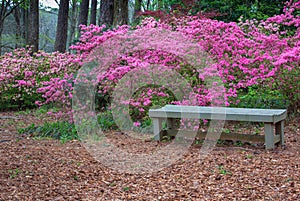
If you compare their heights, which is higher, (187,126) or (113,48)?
(113,48)

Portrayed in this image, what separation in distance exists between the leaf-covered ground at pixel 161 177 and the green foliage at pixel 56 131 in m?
0.83

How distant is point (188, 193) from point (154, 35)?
2.90 meters

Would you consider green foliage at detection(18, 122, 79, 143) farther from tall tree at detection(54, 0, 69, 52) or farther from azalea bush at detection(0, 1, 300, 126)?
tall tree at detection(54, 0, 69, 52)

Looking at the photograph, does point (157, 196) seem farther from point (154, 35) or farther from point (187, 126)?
point (154, 35)

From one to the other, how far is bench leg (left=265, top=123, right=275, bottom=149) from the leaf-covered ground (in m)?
0.10

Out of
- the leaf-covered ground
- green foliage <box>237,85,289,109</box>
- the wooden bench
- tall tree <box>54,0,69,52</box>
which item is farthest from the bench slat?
tall tree <box>54,0,69,52</box>

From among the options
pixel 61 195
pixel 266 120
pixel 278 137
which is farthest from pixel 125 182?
pixel 278 137

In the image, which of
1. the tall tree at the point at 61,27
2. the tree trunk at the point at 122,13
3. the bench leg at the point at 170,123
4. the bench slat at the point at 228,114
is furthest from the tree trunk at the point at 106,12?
the bench slat at the point at 228,114

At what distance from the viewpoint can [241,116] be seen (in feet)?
13.5

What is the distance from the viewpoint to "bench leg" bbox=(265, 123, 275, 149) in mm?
4086

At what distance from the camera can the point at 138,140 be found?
4.97 meters

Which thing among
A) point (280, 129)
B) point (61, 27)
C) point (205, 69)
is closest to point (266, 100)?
point (205, 69)

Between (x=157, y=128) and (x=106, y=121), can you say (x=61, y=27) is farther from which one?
(x=157, y=128)

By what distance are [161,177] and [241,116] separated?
3.89 ft
